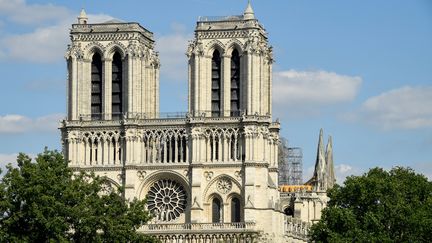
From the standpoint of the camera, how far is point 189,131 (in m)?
159

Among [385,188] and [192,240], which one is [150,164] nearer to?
[192,240]

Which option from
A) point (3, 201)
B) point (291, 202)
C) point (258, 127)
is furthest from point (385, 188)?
point (291, 202)

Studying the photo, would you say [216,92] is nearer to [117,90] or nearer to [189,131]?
[189,131]

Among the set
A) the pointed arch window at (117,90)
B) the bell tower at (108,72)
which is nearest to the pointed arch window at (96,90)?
the bell tower at (108,72)

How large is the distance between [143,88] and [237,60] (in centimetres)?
A: 848

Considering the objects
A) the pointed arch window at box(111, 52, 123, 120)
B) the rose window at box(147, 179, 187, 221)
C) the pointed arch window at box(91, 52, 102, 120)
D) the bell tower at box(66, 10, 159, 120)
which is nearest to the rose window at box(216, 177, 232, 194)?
the rose window at box(147, 179, 187, 221)

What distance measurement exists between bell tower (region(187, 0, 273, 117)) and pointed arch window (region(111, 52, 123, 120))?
247 inches

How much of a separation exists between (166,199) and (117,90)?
10358mm

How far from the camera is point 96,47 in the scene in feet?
529

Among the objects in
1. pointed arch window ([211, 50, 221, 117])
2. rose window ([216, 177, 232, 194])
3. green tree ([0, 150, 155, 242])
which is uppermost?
pointed arch window ([211, 50, 221, 117])

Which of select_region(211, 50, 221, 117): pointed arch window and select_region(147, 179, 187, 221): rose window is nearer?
select_region(211, 50, 221, 117): pointed arch window

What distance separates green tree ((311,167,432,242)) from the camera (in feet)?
449

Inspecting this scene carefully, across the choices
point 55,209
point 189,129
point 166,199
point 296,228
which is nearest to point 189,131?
point 189,129

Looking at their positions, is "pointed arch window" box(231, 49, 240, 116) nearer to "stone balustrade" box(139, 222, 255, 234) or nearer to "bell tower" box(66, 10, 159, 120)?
"bell tower" box(66, 10, 159, 120)
